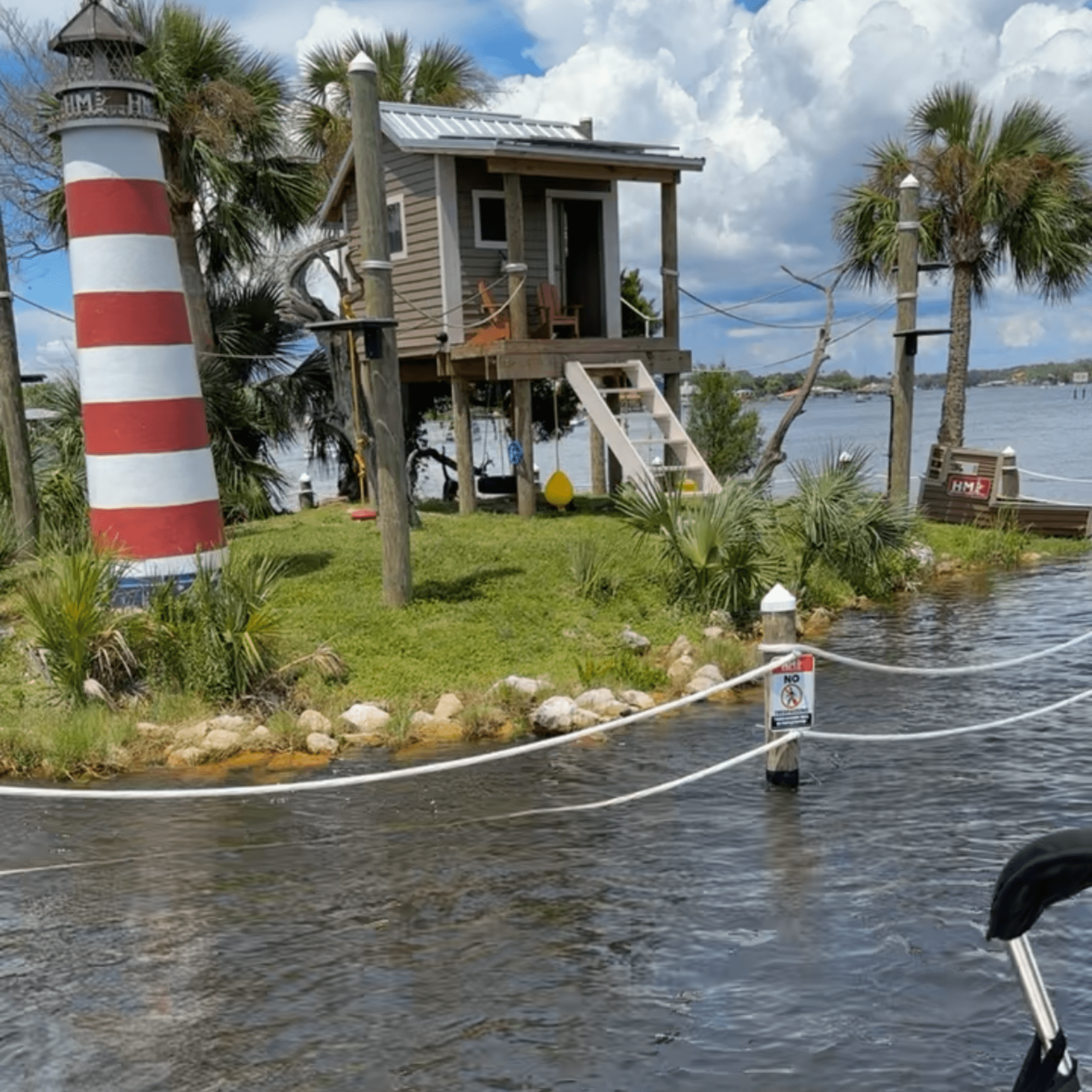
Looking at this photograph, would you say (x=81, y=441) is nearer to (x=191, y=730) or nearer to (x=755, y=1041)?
(x=191, y=730)

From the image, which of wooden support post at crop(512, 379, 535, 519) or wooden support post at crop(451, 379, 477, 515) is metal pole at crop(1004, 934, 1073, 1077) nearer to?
wooden support post at crop(512, 379, 535, 519)

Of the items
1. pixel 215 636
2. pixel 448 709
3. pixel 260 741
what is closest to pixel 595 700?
pixel 448 709

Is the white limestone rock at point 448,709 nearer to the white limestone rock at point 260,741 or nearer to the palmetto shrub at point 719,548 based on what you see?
the white limestone rock at point 260,741

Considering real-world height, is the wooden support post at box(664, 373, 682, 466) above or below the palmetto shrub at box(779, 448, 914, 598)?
above

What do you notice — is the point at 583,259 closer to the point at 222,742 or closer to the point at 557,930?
the point at 222,742

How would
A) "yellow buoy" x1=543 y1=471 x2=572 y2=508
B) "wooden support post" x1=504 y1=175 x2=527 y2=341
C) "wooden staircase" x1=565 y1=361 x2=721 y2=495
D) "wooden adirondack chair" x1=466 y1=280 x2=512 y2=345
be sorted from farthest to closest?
"yellow buoy" x1=543 y1=471 x2=572 y2=508 → "wooden adirondack chair" x1=466 y1=280 x2=512 y2=345 → "wooden support post" x1=504 y1=175 x2=527 y2=341 → "wooden staircase" x1=565 y1=361 x2=721 y2=495

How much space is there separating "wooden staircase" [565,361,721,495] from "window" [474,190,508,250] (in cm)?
249

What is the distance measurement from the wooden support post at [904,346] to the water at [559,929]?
882 centimetres

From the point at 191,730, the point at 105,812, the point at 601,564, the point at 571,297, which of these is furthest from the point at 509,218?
the point at 105,812

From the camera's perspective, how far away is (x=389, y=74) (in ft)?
82.0

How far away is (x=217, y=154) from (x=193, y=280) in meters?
2.05

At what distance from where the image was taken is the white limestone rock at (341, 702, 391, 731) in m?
9.69

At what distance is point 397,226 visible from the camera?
19328 mm

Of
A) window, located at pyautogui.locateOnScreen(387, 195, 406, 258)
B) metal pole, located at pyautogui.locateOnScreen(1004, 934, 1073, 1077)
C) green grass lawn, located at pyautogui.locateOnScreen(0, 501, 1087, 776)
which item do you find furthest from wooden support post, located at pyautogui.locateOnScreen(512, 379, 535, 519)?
metal pole, located at pyautogui.locateOnScreen(1004, 934, 1073, 1077)
